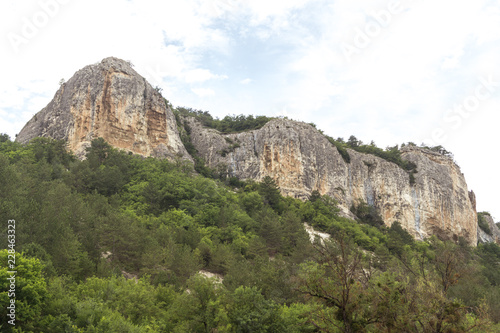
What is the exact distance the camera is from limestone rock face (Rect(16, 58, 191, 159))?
55750mm

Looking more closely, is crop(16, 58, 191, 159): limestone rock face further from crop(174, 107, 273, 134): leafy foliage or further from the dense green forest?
crop(174, 107, 273, 134): leafy foliage

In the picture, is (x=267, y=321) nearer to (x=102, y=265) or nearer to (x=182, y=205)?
(x=102, y=265)

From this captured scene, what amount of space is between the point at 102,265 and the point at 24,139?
48384 mm

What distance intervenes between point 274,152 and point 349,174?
15.4m

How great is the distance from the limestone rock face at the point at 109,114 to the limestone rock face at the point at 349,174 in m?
10.1

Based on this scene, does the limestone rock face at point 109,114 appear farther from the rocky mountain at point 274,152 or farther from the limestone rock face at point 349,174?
the limestone rock face at point 349,174

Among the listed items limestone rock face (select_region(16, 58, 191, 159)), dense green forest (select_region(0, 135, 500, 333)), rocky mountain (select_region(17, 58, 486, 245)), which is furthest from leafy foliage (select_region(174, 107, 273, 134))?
dense green forest (select_region(0, 135, 500, 333))

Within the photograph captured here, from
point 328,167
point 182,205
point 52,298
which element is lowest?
point 52,298

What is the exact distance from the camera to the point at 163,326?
51.3 ft

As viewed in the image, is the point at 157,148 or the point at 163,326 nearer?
the point at 163,326

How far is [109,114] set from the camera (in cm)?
5641

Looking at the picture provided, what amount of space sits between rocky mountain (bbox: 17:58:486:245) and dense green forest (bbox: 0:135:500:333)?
21.4 ft

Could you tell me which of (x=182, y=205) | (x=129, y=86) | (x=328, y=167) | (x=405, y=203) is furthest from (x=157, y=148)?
(x=405, y=203)

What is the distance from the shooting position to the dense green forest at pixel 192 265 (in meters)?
13.2
